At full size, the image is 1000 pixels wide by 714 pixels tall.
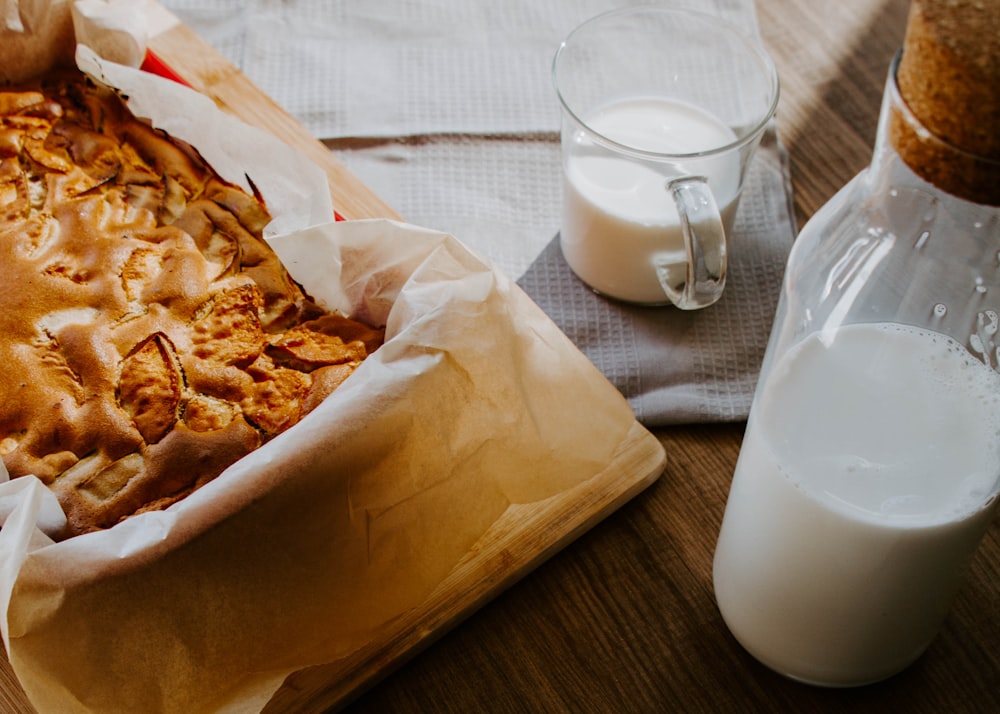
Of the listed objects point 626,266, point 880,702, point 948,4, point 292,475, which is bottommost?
point 880,702

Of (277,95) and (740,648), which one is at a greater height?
(277,95)

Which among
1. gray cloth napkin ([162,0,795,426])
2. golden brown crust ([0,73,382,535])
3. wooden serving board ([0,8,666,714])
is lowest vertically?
wooden serving board ([0,8,666,714])

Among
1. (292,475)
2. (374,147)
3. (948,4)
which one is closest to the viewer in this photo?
(948,4)

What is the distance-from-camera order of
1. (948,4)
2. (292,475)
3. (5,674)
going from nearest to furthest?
(948,4), (292,475), (5,674)

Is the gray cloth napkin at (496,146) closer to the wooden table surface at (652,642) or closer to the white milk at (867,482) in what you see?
the wooden table surface at (652,642)

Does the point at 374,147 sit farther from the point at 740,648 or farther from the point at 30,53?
the point at 740,648

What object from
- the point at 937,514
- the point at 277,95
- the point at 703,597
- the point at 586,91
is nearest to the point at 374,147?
the point at 277,95

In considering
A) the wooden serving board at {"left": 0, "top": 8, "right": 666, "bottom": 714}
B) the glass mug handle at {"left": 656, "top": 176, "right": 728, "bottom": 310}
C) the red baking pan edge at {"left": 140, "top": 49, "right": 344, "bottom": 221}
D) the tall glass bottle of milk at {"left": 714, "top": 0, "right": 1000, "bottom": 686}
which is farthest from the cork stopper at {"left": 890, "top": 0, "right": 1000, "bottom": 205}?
the red baking pan edge at {"left": 140, "top": 49, "right": 344, "bottom": 221}

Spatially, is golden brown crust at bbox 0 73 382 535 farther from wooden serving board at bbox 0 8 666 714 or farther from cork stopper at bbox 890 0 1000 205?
cork stopper at bbox 890 0 1000 205
